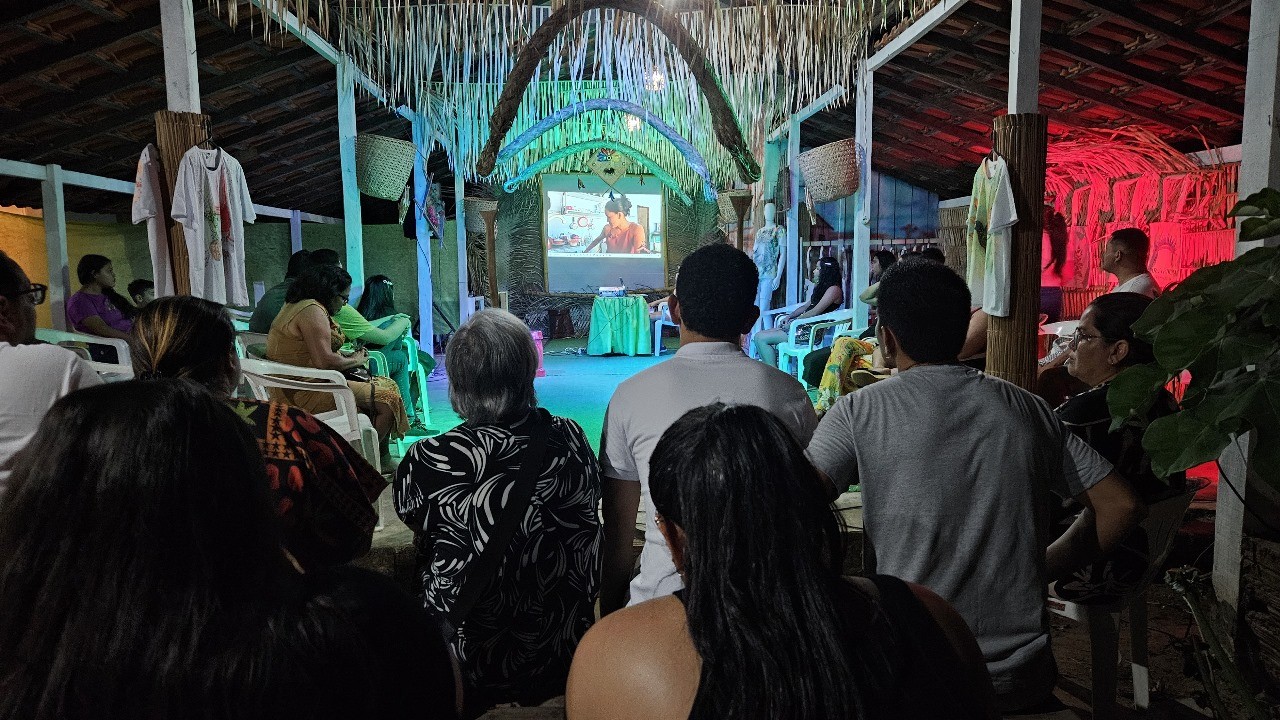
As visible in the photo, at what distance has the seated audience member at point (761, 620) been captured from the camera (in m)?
0.84

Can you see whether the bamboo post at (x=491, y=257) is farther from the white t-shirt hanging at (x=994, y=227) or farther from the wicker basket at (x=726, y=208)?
the white t-shirt hanging at (x=994, y=227)

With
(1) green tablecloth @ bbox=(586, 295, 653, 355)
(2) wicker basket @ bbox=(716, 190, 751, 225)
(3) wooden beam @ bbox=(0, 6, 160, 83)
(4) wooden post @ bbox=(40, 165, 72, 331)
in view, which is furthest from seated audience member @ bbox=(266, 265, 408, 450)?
(2) wicker basket @ bbox=(716, 190, 751, 225)

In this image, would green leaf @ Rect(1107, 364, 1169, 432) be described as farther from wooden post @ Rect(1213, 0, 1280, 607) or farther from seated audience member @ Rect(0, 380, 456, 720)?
seated audience member @ Rect(0, 380, 456, 720)

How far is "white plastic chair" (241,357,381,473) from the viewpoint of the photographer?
4.05m

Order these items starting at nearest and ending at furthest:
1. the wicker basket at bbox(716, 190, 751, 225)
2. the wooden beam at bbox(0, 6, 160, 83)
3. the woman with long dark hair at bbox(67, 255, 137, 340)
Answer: the woman with long dark hair at bbox(67, 255, 137, 340)
the wooden beam at bbox(0, 6, 160, 83)
the wicker basket at bbox(716, 190, 751, 225)

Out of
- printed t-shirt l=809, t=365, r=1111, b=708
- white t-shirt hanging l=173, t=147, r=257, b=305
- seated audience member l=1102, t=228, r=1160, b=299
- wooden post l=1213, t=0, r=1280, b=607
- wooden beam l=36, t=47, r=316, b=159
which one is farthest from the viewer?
wooden beam l=36, t=47, r=316, b=159

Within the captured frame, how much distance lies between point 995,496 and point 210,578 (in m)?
1.30

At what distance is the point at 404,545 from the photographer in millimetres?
2697

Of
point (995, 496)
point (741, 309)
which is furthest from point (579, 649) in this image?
point (741, 309)

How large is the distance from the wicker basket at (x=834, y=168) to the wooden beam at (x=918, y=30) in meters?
0.99

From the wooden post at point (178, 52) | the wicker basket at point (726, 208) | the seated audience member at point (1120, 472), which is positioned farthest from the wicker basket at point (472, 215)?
the seated audience member at point (1120, 472)

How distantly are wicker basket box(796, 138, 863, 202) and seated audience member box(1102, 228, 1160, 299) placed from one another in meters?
2.82

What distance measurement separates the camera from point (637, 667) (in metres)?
0.91

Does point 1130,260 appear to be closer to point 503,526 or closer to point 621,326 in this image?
point 503,526
